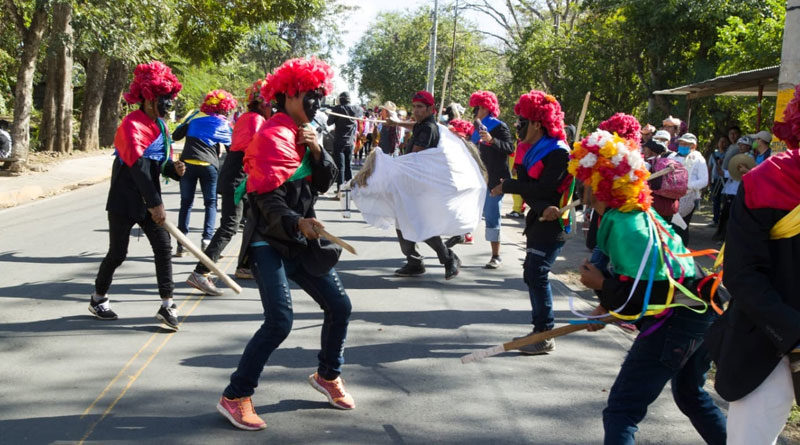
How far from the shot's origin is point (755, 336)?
9.02 ft

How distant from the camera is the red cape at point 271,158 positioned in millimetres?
4152

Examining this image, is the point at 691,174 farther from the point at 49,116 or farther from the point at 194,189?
the point at 49,116

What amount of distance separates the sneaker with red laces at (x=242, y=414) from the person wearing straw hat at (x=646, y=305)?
184cm

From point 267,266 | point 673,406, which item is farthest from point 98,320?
point 673,406

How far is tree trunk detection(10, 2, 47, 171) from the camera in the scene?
17.3 metres

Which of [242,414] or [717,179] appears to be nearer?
[242,414]

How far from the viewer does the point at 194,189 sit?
8820mm

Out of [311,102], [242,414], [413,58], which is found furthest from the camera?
[413,58]

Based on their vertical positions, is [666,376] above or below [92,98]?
below

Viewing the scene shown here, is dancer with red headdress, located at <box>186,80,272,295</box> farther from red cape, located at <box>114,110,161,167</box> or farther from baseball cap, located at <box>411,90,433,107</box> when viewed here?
baseball cap, located at <box>411,90,433,107</box>

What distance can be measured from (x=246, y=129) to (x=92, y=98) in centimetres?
2047

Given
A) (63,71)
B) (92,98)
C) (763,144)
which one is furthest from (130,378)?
(92,98)

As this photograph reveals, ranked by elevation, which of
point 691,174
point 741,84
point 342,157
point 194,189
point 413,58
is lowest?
point 194,189

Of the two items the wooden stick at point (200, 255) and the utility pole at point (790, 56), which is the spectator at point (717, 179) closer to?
the utility pole at point (790, 56)
